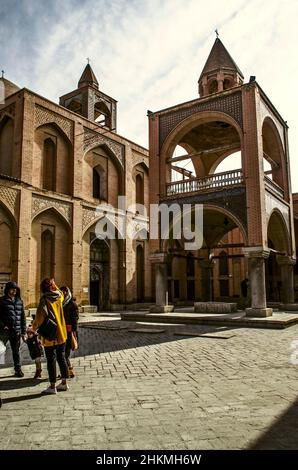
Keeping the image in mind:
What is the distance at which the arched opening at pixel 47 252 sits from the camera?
2028cm

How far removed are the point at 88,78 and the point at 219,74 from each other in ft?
34.6

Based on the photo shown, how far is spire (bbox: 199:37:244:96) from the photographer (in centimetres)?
2100

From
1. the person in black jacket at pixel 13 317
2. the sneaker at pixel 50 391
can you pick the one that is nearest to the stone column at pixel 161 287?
the person in black jacket at pixel 13 317

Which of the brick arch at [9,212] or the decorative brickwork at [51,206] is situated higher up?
the decorative brickwork at [51,206]

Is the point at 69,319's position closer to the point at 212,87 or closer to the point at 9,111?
the point at 9,111

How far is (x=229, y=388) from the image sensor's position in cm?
539

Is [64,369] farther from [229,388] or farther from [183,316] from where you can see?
[183,316]

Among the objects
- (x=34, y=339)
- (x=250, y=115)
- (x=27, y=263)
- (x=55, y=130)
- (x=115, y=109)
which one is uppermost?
(x=115, y=109)

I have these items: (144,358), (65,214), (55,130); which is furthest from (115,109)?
(144,358)

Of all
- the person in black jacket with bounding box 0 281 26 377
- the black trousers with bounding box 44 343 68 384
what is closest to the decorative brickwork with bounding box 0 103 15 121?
the person in black jacket with bounding box 0 281 26 377

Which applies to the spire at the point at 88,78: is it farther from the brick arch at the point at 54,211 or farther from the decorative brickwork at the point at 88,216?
the brick arch at the point at 54,211

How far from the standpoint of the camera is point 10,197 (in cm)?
1823

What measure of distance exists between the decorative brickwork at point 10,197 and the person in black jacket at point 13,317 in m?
12.7
